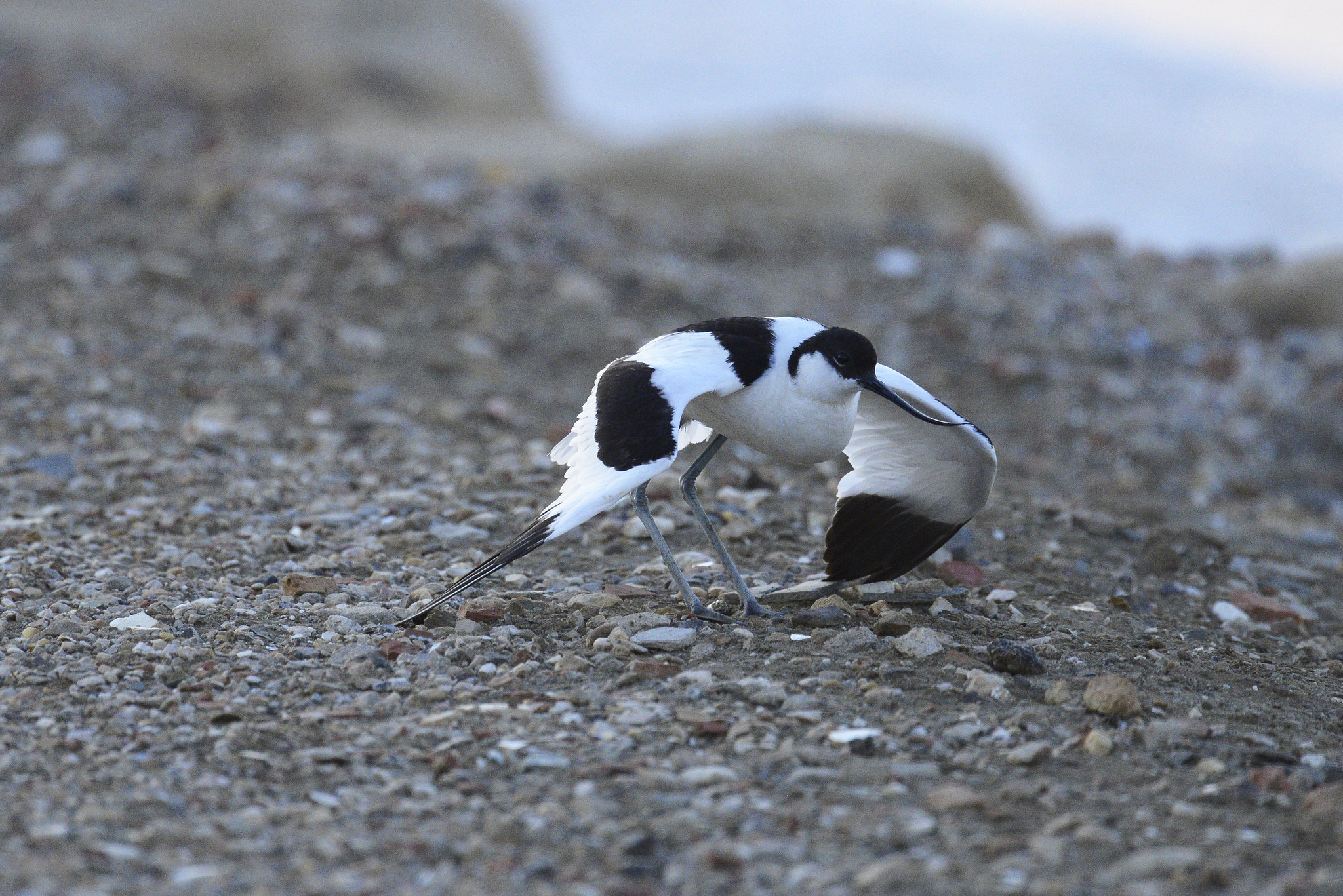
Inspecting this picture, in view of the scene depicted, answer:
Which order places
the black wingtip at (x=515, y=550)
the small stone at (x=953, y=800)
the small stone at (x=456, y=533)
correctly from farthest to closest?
1. the small stone at (x=456, y=533)
2. the black wingtip at (x=515, y=550)
3. the small stone at (x=953, y=800)

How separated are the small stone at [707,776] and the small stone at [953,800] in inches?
19.6

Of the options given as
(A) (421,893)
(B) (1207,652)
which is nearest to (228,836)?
(A) (421,893)

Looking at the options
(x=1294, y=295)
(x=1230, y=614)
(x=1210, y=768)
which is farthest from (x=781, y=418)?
(x=1294, y=295)

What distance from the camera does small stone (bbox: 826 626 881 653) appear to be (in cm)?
444

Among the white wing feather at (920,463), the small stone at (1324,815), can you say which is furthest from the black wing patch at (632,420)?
the small stone at (1324,815)

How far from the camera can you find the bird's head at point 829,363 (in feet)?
14.5

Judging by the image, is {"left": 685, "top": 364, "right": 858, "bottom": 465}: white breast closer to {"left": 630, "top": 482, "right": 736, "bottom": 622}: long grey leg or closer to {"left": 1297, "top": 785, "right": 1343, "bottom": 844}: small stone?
{"left": 630, "top": 482, "right": 736, "bottom": 622}: long grey leg

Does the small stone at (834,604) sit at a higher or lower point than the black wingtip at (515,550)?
lower

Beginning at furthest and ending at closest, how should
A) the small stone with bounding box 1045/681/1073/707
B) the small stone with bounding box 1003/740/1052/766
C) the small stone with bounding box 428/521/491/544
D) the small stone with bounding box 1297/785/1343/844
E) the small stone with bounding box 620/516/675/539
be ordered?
the small stone with bounding box 620/516/675/539
the small stone with bounding box 428/521/491/544
the small stone with bounding box 1045/681/1073/707
the small stone with bounding box 1003/740/1052/766
the small stone with bounding box 1297/785/1343/844

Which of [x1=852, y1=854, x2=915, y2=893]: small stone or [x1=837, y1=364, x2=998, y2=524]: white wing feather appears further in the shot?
[x1=837, y1=364, x2=998, y2=524]: white wing feather

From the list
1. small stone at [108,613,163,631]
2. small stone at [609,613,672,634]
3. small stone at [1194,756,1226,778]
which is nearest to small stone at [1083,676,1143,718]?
small stone at [1194,756,1226,778]

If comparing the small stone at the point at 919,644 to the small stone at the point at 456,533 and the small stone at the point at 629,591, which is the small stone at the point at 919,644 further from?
the small stone at the point at 456,533

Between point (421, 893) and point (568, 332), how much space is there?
5.58 meters

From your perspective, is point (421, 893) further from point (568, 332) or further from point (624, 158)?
point (624, 158)
